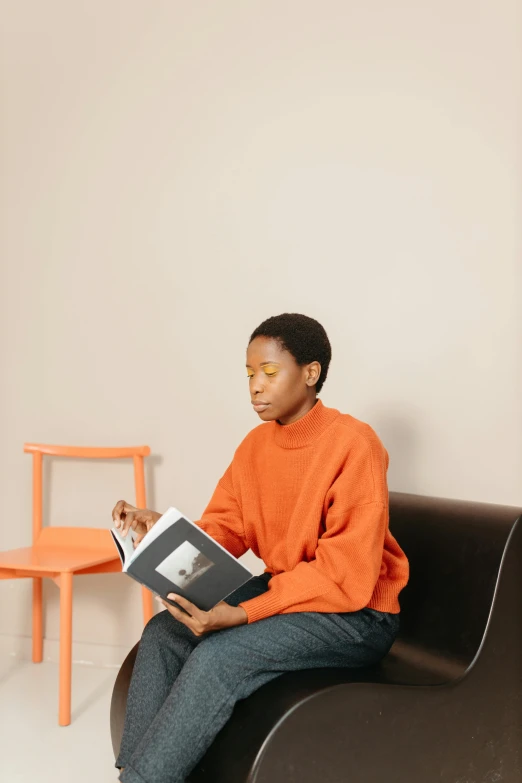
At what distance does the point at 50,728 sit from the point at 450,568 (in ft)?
3.80

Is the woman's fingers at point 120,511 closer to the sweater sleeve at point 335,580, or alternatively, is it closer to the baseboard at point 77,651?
the sweater sleeve at point 335,580

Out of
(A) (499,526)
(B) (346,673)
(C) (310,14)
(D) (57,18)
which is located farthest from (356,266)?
(D) (57,18)

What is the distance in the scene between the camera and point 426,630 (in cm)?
167

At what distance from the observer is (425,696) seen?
1.43 meters

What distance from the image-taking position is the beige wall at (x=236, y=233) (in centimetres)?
208

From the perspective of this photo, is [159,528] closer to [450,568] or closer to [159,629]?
[159,629]

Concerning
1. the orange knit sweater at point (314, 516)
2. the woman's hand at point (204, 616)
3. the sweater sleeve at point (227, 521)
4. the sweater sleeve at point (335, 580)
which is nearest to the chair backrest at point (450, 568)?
the orange knit sweater at point (314, 516)

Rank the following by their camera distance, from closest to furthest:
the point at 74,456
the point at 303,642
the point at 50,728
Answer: the point at 303,642 < the point at 50,728 < the point at 74,456

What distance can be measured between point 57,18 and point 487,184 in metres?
1.49

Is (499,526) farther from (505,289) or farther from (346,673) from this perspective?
(505,289)

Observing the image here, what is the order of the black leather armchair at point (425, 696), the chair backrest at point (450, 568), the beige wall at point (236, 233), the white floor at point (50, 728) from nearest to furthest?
the black leather armchair at point (425, 696), the chair backrest at point (450, 568), the white floor at point (50, 728), the beige wall at point (236, 233)

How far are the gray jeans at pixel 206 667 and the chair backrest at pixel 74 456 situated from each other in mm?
876

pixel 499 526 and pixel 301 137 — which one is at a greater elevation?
pixel 301 137

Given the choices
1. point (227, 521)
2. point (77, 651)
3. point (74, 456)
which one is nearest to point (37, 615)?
point (77, 651)
